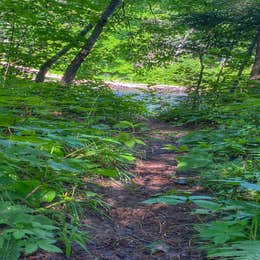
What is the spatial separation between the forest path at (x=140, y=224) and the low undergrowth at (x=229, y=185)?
0.10m

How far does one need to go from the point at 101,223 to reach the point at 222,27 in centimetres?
641

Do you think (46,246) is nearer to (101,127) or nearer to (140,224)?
(140,224)

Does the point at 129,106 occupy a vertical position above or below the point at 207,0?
below

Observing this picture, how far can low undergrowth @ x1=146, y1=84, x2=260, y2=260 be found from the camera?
1.62 meters

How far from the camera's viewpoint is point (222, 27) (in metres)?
7.77

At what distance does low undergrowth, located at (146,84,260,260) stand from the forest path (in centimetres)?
10

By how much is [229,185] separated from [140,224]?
73 centimetres

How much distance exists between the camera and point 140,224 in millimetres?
2270

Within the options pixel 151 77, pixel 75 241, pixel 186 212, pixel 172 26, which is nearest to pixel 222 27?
pixel 172 26

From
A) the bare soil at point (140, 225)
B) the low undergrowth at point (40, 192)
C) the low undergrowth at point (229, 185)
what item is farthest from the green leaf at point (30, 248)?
the low undergrowth at point (229, 185)

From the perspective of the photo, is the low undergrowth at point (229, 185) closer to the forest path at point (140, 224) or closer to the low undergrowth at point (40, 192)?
the forest path at point (140, 224)

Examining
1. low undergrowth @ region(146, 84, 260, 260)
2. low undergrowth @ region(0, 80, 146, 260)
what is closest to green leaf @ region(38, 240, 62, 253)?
low undergrowth @ region(0, 80, 146, 260)

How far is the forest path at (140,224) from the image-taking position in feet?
6.23

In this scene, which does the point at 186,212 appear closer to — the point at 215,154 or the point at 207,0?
the point at 215,154
